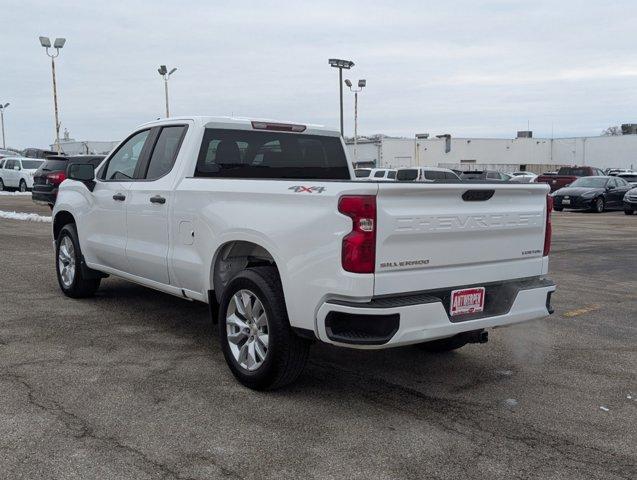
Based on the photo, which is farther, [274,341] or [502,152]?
[502,152]

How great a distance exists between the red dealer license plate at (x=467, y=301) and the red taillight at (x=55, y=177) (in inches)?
691

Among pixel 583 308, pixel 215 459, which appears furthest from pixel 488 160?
pixel 215 459

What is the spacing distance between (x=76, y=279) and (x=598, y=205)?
923 inches

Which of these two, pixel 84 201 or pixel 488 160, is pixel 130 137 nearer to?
pixel 84 201

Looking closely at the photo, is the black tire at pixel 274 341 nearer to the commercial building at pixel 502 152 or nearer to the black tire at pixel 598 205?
the black tire at pixel 598 205

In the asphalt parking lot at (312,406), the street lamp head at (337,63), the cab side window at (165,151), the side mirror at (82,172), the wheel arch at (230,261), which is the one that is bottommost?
the asphalt parking lot at (312,406)

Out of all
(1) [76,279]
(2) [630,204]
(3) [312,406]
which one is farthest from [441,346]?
(2) [630,204]

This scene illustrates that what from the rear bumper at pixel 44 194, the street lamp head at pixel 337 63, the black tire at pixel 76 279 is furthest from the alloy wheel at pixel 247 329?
the street lamp head at pixel 337 63

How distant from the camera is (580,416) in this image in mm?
4441

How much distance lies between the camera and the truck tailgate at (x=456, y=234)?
407 cm

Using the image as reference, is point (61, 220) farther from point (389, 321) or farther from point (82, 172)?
point (389, 321)

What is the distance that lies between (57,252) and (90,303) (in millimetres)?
931

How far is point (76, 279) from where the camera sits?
752cm

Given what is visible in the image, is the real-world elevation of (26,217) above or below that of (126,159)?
below
